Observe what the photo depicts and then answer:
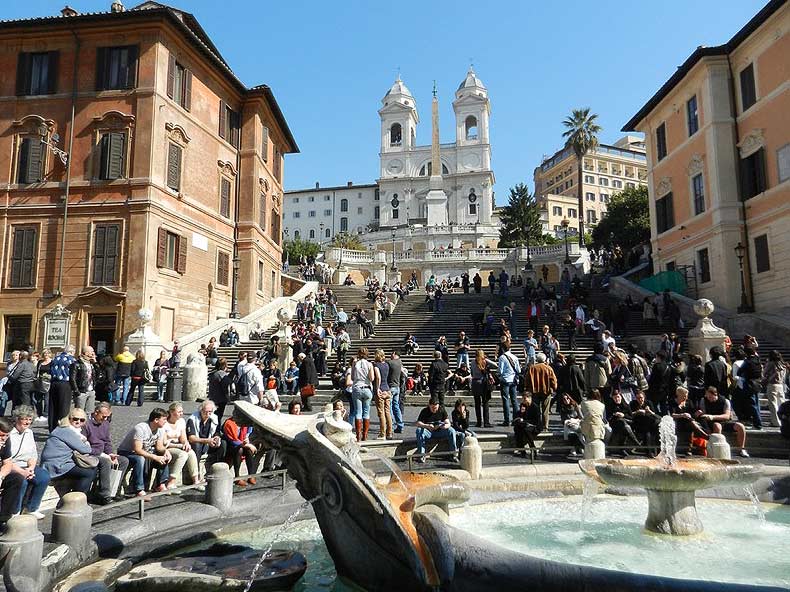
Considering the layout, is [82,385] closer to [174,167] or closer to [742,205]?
[174,167]

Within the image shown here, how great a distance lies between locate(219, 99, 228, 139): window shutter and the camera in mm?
28422

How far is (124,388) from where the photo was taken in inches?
632

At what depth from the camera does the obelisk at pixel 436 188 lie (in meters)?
82.0

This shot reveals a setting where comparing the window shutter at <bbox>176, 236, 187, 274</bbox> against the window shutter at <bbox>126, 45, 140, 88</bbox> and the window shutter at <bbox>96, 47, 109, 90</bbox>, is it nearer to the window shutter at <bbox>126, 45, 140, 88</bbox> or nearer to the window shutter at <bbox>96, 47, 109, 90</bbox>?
the window shutter at <bbox>126, 45, 140, 88</bbox>

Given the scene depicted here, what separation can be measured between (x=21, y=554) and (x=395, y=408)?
8554 mm

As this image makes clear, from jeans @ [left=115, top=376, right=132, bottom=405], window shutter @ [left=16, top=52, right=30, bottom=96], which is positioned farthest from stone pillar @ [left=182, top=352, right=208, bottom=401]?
window shutter @ [left=16, top=52, right=30, bottom=96]

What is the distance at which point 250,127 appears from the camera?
30375 millimetres

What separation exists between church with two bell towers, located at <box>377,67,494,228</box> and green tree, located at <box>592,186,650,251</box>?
32.3m

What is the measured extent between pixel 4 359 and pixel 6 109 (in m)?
10.6

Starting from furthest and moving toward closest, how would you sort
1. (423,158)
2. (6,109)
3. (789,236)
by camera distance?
(423,158)
(6,109)
(789,236)

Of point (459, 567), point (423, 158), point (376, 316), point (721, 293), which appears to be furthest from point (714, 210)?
point (423, 158)

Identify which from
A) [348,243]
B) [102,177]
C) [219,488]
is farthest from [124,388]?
[348,243]

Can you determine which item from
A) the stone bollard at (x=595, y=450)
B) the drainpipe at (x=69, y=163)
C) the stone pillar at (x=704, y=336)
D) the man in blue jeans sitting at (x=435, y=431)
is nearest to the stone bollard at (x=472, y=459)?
the man in blue jeans sitting at (x=435, y=431)

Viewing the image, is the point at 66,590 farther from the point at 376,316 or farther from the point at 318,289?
the point at 318,289
